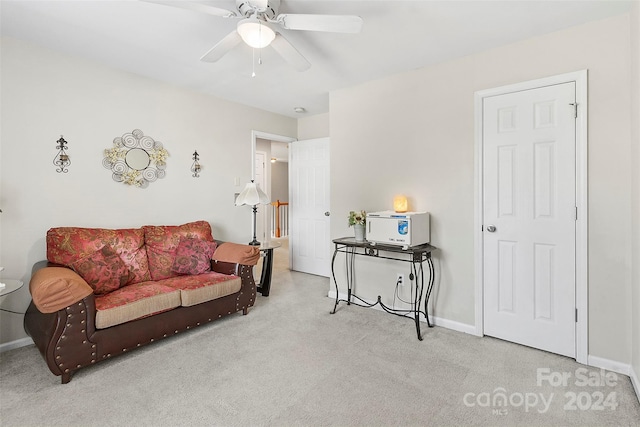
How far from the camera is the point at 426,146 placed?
3.03 meters

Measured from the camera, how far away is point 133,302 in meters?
2.37

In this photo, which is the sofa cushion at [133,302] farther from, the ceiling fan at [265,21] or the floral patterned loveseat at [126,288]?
the ceiling fan at [265,21]

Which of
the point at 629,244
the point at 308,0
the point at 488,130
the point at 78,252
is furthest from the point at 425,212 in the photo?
the point at 78,252

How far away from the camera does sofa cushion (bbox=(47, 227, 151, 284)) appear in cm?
252

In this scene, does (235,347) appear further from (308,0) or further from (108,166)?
(308,0)

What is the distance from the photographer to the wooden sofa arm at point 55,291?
1953 millimetres

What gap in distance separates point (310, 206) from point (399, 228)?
7.25 feet

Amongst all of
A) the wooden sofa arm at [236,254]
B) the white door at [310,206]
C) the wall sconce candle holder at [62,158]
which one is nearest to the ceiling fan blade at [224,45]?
the wall sconce candle holder at [62,158]

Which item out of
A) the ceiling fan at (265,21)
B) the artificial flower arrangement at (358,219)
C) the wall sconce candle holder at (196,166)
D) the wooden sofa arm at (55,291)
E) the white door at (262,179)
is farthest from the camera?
the white door at (262,179)

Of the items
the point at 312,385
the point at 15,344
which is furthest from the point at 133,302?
the point at 312,385

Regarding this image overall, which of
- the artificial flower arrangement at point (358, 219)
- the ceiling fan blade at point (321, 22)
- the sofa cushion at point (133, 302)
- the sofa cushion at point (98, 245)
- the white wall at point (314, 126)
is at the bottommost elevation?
the sofa cushion at point (133, 302)

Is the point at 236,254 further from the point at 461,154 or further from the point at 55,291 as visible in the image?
the point at 461,154

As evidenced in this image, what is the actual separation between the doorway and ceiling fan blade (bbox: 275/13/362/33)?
1498mm

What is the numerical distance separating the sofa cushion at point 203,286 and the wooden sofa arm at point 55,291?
706 millimetres
